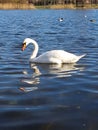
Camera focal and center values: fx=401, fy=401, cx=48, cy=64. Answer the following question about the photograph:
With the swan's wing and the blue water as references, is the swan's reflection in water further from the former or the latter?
the swan's wing

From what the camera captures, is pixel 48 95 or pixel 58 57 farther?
pixel 58 57

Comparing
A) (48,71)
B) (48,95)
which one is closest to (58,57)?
(48,71)

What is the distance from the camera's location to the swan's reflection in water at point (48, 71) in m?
10.2

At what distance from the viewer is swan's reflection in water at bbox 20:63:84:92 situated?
1023 centimetres

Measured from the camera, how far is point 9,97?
8.59 metres

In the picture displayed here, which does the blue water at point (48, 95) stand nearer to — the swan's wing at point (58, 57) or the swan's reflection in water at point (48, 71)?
the swan's reflection in water at point (48, 71)

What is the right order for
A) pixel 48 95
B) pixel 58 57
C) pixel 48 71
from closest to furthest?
pixel 48 95 < pixel 48 71 < pixel 58 57

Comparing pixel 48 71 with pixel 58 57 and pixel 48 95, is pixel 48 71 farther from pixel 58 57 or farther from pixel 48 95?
pixel 48 95

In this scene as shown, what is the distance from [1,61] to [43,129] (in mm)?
7263

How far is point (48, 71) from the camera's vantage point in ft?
38.7

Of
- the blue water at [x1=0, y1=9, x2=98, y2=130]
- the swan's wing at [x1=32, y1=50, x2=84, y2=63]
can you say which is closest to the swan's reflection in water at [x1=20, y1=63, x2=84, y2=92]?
the blue water at [x1=0, y1=9, x2=98, y2=130]

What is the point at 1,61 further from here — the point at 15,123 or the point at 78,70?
the point at 15,123

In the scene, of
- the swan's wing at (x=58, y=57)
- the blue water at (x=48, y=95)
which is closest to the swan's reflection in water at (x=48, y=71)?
the blue water at (x=48, y=95)

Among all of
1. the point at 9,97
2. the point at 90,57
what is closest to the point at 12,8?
the point at 90,57
